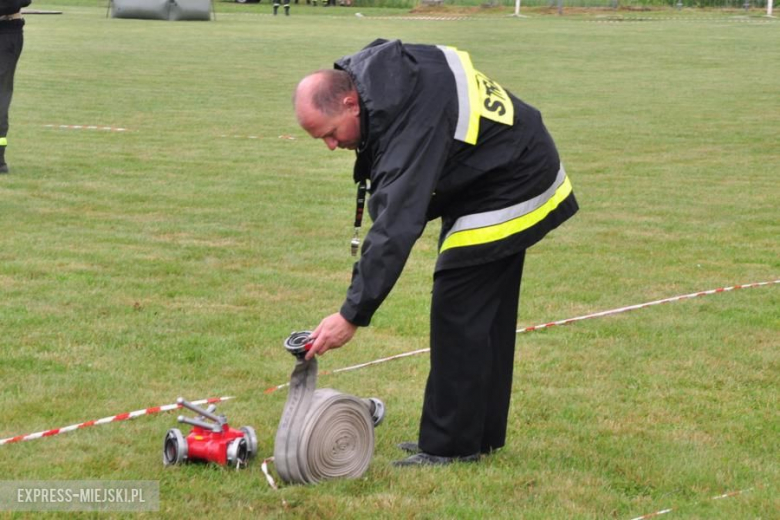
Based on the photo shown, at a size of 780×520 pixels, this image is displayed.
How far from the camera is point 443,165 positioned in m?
4.60

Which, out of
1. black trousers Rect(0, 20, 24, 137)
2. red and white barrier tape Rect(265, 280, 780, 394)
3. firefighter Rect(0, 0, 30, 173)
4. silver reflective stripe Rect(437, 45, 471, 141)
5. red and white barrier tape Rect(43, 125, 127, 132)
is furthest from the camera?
red and white barrier tape Rect(43, 125, 127, 132)

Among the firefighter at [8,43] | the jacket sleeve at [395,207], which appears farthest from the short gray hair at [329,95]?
the firefighter at [8,43]

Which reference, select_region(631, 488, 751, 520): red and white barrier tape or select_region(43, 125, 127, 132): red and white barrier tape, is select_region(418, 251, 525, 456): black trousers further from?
select_region(43, 125, 127, 132): red and white barrier tape

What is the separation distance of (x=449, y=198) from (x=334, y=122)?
0.66 meters

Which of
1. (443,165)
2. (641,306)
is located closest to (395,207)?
(443,165)

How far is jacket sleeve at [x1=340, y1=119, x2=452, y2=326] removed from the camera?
4434 mm

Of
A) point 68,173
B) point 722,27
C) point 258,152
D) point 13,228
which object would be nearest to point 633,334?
point 13,228

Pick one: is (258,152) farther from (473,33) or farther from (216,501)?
(473,33)

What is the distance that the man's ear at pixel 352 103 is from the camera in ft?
14.8

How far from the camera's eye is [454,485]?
4.93 m

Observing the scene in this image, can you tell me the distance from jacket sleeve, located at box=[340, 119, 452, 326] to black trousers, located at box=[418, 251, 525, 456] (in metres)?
0.57

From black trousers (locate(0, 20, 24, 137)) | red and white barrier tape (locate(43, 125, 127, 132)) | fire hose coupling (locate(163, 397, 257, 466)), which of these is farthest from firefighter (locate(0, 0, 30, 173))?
fire hose coupling (locate(163, 397, 257, 466))

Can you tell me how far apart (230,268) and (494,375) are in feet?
13.5

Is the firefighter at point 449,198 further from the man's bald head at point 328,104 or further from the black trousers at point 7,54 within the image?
the black trousers at point 7,54
